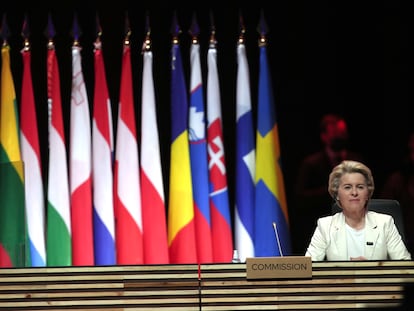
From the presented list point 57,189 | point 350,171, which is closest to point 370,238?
point 350,171

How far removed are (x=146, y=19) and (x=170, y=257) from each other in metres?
1.86

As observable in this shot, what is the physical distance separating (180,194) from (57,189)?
91cm

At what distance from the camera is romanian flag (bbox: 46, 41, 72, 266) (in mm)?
6836

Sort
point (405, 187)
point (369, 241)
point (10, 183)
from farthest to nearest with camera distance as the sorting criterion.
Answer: point (405, 187), point (10, 183), point (369, 241)

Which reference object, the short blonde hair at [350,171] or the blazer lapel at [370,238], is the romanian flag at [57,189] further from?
the blazer lapel at [370,238]

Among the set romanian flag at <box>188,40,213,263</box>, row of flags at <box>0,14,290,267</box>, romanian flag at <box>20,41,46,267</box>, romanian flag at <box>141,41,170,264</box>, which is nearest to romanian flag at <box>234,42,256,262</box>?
row of flags at <box>0,14,290,267</box>

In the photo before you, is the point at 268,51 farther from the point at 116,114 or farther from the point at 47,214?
the point at 47,214

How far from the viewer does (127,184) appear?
22.7ft

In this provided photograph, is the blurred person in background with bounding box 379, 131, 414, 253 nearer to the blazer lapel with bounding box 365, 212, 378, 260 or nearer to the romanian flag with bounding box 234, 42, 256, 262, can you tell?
the romanian flag with bounding box 234, 42, 256, 262

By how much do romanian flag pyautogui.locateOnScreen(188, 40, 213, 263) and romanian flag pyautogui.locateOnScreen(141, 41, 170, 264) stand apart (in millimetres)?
255

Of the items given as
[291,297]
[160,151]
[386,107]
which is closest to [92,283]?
[291,297]

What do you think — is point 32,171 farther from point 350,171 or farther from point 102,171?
point 350,171

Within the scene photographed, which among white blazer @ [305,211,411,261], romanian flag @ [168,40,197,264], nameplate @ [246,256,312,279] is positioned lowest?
nameplate @ [246,256,312,279]

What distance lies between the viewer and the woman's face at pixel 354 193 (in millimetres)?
4793
